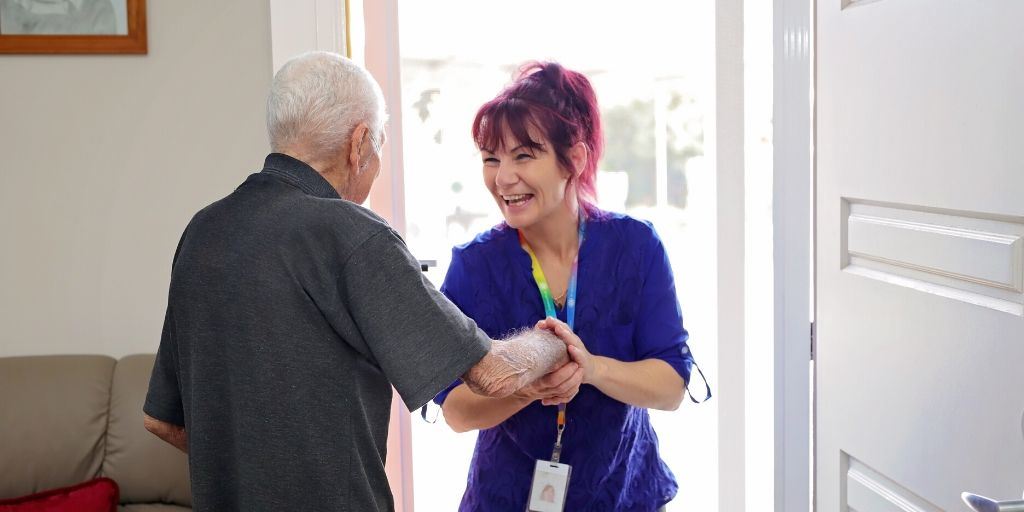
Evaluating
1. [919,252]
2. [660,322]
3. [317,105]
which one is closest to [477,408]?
[660,322]

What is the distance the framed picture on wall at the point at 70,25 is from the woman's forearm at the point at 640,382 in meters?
1.49

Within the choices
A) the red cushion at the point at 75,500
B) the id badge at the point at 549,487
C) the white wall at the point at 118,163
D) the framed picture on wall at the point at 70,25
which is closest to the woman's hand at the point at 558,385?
the id badge at the point at 549,487

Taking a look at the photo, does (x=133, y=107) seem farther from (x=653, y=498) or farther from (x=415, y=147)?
(x=415, y=147)

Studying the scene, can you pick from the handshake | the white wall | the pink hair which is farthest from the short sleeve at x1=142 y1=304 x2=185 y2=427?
the white wall

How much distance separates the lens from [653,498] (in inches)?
68.4

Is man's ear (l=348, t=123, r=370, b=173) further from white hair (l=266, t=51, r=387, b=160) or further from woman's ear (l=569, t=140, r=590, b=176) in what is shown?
woman's ear (l=569, t=140, r=590, b=176)

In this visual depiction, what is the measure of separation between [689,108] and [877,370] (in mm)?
5236

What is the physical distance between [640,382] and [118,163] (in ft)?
4.86

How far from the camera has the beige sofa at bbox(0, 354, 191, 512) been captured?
2.05m

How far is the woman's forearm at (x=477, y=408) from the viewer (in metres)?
1.66

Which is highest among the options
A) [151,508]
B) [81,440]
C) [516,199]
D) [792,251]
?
[516,199]

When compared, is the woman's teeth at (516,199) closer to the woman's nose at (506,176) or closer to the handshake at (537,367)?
the woman's nose at (506,176)

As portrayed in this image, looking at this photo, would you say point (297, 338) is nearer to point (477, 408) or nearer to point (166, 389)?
point (166, 389)

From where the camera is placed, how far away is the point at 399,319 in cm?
125
